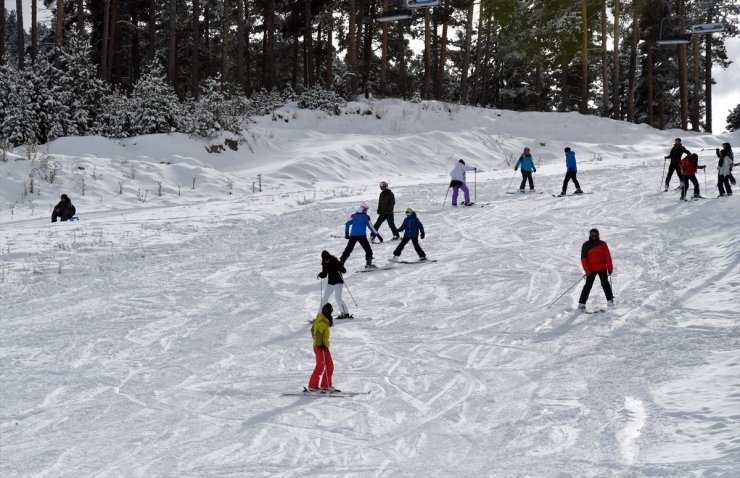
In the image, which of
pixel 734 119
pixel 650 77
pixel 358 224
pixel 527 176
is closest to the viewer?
pixel 358 224

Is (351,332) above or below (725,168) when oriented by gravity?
below

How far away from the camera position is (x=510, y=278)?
1552 centimetres

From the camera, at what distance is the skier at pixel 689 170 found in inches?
845

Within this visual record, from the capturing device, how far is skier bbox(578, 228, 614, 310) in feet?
42.8

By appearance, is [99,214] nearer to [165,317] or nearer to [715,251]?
[165,317]

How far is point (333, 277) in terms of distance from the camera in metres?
12.8

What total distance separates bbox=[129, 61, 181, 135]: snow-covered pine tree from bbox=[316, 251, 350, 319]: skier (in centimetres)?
1802

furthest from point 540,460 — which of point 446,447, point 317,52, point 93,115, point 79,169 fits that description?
point 317,52

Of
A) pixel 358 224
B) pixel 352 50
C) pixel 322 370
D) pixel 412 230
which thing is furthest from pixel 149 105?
pixel 322 370

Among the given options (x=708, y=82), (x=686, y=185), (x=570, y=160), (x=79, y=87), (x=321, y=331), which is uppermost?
(x=708, y=82)

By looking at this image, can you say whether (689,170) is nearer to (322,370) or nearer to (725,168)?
(725,168)

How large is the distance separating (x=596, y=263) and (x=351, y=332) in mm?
4248

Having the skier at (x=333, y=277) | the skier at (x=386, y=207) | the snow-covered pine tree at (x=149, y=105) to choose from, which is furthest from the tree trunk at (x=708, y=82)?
the skier at (x=333, y=277)

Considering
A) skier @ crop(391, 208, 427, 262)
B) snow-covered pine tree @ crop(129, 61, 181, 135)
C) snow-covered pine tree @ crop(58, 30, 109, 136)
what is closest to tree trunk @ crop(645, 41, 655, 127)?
snow-covered pine tree @ crop(129, 61, 181, 135)
